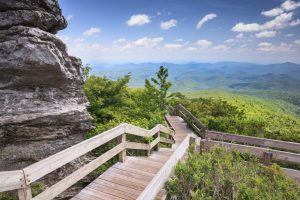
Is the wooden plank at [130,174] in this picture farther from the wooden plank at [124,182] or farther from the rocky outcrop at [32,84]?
the rocky outcrop at [32,84]

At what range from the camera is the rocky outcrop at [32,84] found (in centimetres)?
Result: 623

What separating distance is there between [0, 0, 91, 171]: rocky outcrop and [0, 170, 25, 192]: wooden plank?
3.31 m

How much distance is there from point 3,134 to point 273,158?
7809 mm

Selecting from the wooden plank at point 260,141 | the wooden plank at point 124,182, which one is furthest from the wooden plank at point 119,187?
the wooden plank at point 260,141

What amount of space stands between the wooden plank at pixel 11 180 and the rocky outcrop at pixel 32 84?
3307mm

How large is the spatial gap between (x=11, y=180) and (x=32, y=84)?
3984 millimetres

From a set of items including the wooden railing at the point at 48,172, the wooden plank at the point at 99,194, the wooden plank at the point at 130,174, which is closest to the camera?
the wooden railing at the point at 48,172

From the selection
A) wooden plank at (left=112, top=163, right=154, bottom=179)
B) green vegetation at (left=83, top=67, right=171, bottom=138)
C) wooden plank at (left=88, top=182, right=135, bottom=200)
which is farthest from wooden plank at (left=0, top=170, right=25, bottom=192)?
green vegetation at (left=83, top=67, right=171, bottom=138)

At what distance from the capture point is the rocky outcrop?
623cm

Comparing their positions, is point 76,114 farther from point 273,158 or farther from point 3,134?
point 273,158

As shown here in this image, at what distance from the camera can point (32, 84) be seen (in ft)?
22.4

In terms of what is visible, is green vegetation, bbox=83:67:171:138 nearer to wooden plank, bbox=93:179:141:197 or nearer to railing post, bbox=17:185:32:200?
wooden plank, bbox=93:179:141:197

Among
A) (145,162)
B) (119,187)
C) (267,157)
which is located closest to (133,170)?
(145,162)

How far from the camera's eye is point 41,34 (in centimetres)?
646
